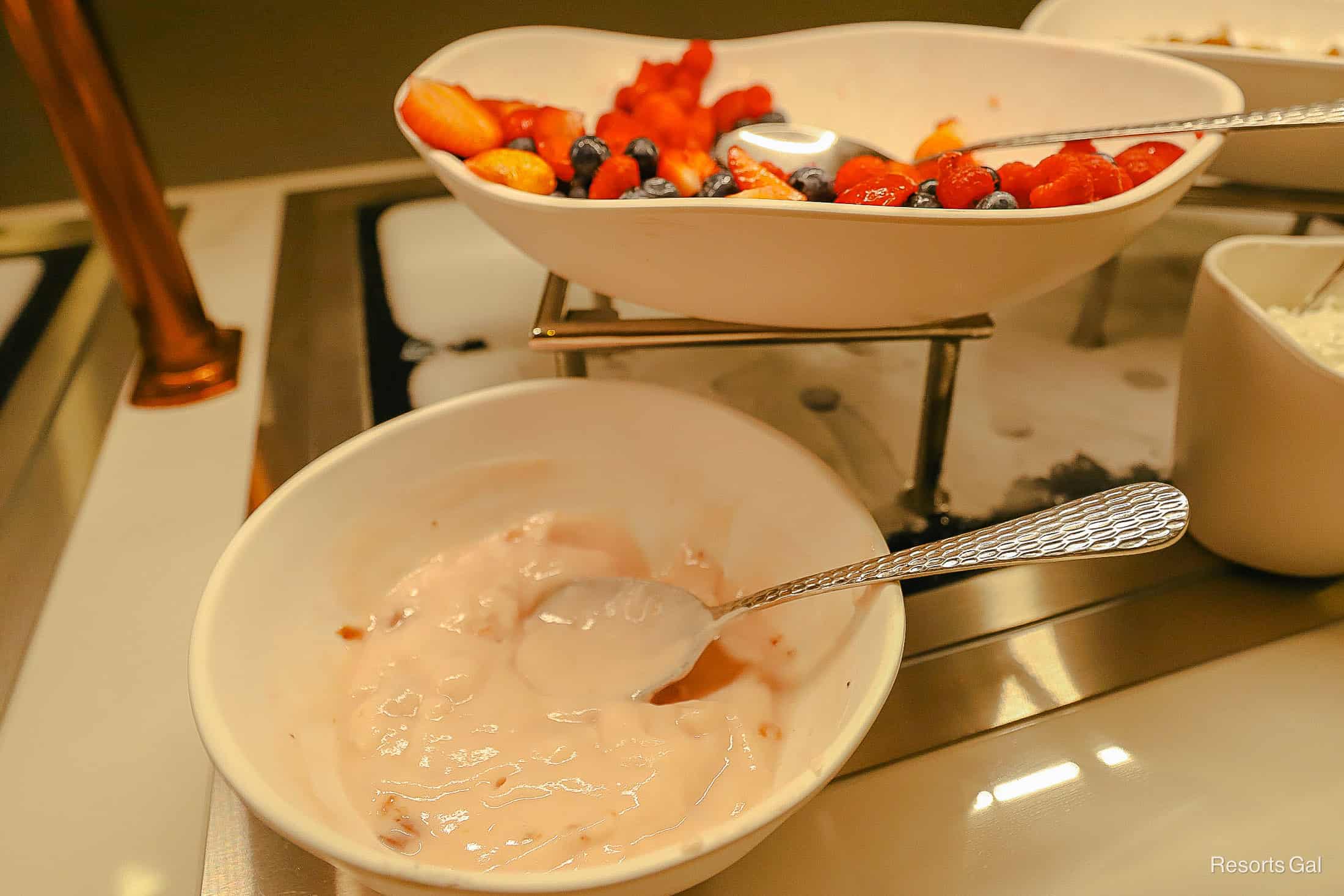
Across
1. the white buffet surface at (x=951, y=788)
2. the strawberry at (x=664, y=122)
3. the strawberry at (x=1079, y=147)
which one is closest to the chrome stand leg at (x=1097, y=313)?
the strawberry at (x=1079, y=147)

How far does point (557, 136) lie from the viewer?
2.20 feet

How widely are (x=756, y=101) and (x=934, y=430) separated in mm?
355

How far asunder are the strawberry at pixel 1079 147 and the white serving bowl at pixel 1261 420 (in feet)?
0.41

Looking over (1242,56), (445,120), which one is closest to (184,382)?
(445,120)

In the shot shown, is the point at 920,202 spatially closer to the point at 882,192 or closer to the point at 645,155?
the point at 882,192

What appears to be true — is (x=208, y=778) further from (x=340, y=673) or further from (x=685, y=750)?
(x=685, y=750)

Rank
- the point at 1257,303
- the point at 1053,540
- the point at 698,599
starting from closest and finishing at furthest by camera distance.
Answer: the point at 1053,540 → the point at 698,599 → the point at 1257,303

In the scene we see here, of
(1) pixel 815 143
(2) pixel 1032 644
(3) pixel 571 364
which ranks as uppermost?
(1) pixel 815 143

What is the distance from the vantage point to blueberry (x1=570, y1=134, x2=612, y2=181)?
0.63 m

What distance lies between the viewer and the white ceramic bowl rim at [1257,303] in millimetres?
517

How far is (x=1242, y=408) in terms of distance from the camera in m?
0.57

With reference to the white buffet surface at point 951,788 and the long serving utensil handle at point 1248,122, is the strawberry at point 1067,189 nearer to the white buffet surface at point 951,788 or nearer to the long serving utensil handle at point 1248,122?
the long serving utensil handle at point 1248,122

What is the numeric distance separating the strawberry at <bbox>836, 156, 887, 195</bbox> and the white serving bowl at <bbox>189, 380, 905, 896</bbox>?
21 cm

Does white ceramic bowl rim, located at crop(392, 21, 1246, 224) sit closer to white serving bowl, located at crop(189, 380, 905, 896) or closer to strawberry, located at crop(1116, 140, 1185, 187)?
strawberry, located at crop(1116, 140, 1185, 187)
